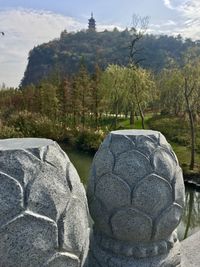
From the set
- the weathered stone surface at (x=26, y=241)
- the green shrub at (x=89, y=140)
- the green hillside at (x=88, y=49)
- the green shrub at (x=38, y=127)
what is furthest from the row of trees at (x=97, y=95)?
the green hillside at (x=88, y=49)

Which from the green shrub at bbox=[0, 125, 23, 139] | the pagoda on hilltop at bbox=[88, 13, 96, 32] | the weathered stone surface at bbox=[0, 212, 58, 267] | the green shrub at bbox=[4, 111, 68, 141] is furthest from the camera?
the pagoda on hilltop at bbox=[88, 13, 96, 32]

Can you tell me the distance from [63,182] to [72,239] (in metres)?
0.38

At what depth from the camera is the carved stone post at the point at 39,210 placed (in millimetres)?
2205

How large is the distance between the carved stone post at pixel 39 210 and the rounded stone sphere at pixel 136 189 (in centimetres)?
76

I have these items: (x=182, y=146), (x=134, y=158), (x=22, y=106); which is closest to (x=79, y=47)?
(x=22, y=106)

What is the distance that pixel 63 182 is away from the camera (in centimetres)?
246

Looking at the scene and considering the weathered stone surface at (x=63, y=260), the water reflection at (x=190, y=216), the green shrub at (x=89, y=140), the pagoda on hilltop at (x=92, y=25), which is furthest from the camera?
the pagoda on hilltop at (x=92, y=25)

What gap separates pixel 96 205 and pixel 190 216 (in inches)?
251

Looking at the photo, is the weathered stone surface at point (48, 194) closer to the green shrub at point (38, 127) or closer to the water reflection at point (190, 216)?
the water reflection at point (190, 216)

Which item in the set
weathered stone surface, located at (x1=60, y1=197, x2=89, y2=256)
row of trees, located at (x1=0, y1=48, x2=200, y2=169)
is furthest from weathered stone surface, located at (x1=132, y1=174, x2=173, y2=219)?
row of trees, located at (x1=0, y1=48, x2=200, y2=169)

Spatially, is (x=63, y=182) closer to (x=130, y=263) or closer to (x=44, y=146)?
(x=44, y=146)

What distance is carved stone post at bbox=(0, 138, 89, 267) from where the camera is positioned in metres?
2.21

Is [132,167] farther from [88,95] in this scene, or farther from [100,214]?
[88,95]

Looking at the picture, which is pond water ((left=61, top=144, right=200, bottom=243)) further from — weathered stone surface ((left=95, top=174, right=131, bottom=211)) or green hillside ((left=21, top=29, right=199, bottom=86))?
green hillside ((left=21, top=29, right=199, bottom=86))
